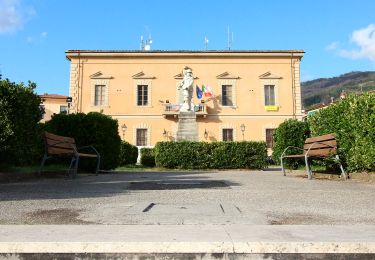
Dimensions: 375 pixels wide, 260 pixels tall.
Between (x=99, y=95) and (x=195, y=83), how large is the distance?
7.83m

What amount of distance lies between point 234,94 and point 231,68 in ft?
7.27

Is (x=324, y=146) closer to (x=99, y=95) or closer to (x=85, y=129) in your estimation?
(x=85, y=129)

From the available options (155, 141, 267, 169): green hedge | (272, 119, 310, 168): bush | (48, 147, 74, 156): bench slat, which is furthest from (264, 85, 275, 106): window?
(48, 147, 74, 156): bench slat

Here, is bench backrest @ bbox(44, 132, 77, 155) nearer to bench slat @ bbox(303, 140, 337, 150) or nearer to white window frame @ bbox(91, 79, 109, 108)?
bench slat @ bbox(303, 140, 337, 150)

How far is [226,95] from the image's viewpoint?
32281mm

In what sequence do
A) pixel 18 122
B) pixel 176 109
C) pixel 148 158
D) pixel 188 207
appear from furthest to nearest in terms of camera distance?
pixel 176 109
pixel 148 158
pixel 18 122
pixel 188 207

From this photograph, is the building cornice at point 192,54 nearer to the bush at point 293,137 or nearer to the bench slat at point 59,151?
the bush at point 293,137

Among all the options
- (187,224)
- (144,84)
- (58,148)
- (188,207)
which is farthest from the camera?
(144,84)

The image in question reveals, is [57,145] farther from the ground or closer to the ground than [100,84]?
closer to the ground

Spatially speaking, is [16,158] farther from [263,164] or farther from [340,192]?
[263,164]

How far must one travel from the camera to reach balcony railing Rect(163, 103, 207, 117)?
30.8m

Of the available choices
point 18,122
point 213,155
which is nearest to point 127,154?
point 213,155

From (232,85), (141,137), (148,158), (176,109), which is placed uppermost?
(232,85)

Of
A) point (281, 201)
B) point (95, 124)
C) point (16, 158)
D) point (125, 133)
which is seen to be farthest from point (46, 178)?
point (125, 133)
